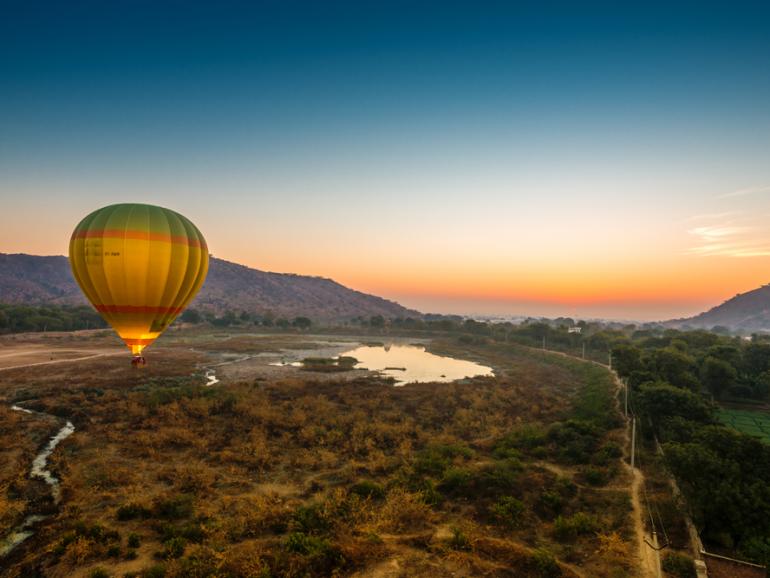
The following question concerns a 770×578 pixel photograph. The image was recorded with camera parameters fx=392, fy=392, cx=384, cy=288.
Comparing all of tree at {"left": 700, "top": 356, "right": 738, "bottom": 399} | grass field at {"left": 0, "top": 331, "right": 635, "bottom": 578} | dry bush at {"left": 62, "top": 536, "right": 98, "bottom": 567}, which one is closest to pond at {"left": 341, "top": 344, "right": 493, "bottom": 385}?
grass field at {"left": 0, "top": 331, "right": 635, "bottom": 578}

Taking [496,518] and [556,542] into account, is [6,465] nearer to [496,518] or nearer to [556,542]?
[496,518]

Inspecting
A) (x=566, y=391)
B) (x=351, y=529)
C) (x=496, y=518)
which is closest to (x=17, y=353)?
(x=351, y=529)

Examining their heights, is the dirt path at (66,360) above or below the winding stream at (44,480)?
above

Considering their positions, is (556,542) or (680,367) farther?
(680,367)

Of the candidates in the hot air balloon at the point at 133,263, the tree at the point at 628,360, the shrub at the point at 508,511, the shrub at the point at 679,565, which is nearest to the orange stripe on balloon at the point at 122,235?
the hot air balloon at the point at 133,263

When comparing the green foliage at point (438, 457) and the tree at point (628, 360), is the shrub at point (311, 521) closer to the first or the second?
the green foliage at point (438, 457)

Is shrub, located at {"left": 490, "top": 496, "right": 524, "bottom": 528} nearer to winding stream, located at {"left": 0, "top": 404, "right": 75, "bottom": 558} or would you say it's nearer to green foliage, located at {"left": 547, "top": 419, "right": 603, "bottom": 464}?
green foliage, located at {"left": 547, "top": 419, "right": 603, "bottom": 464}
